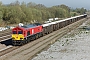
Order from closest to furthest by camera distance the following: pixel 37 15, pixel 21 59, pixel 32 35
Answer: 1. pixel 21 59
2. pixel 32 35
3. pixel 37 15

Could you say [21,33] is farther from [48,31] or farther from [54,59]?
[48,31]

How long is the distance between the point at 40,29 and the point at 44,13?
79905 millimetres

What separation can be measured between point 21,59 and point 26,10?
7258 centimetres

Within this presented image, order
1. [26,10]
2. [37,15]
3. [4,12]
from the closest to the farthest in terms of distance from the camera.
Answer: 1. [4,12]
2. [26,10]
3. [37,15]

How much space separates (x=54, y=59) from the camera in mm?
22750

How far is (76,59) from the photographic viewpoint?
22516 mm

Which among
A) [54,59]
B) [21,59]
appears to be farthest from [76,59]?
[21,59]

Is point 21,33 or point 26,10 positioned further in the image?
point 26,10

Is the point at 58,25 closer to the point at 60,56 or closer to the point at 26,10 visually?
the point at 26,10

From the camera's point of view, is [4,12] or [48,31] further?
[4,12]

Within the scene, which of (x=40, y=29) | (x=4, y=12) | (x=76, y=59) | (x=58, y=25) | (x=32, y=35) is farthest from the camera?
(x=4, y=12)

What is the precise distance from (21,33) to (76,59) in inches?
518

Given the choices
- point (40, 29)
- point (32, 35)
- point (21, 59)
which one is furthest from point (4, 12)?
point (21, 59)

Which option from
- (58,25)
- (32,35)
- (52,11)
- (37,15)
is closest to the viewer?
(32,35)
